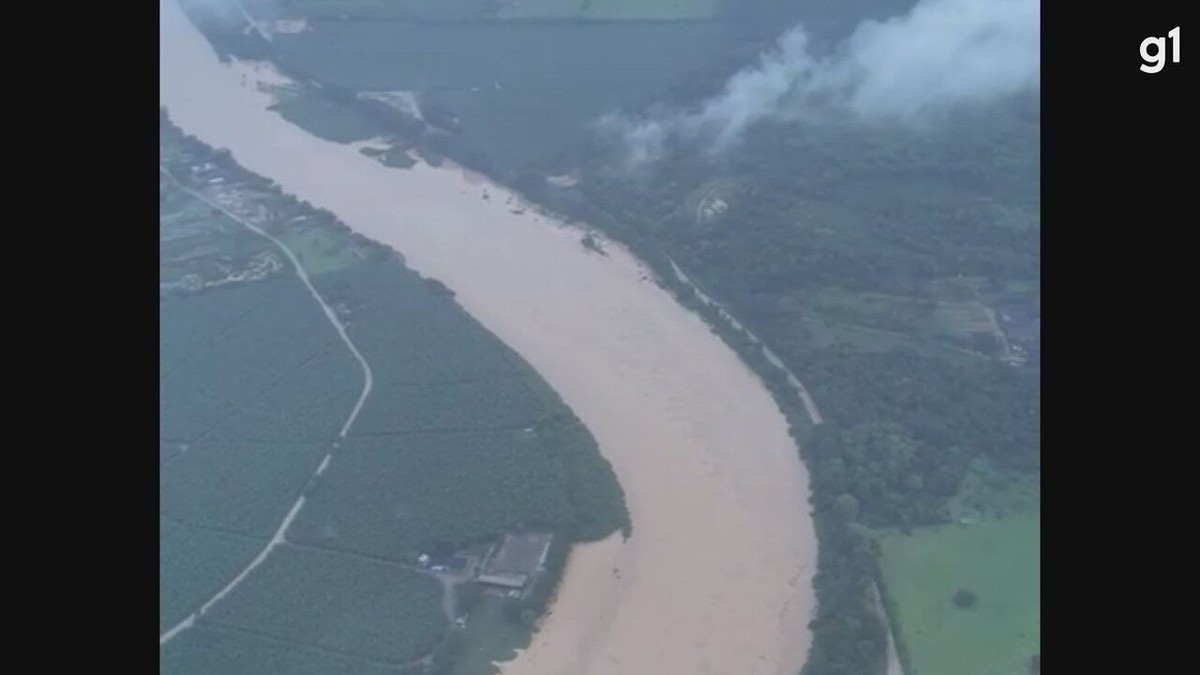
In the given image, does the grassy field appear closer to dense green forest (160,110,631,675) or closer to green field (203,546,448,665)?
dense green forest (160,110,631,675)

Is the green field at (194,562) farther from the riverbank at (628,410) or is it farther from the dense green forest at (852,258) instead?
the dense green forest at (852,258)

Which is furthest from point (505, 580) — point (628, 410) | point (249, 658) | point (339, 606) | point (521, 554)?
point (628, 410)

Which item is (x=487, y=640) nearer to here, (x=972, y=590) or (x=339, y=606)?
(x=339, y=606)

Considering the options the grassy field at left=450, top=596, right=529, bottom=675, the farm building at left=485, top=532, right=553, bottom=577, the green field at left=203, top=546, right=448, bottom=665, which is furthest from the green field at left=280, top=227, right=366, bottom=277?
the grassy field at left=450, top=596, right=529, bottom=675

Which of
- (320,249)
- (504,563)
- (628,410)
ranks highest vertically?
(320,249)

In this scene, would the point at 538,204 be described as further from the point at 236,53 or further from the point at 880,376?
the point at 236,53

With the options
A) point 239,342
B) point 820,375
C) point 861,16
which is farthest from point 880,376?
point 861,16
